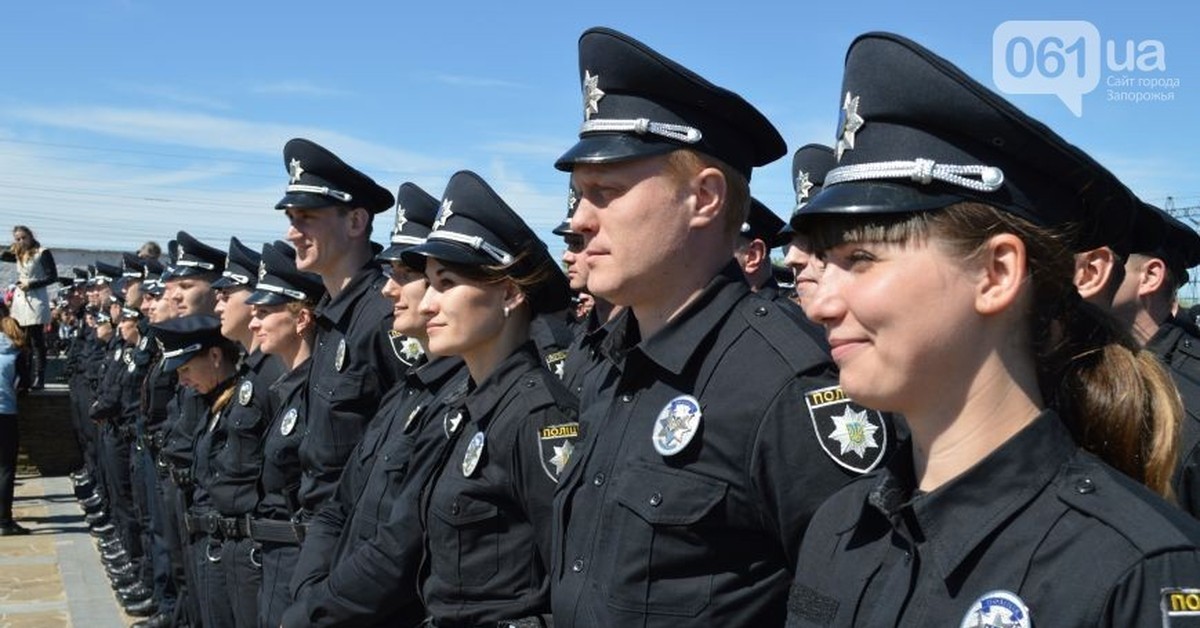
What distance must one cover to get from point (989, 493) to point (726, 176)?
4.51ft

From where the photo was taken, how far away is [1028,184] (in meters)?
2.04

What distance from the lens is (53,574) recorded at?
12023 millimetres

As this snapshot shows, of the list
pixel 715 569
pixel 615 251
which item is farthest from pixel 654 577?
pixel 615 251

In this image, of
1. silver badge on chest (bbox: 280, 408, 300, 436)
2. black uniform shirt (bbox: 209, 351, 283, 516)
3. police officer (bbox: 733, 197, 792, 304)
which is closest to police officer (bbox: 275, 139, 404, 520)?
silver badge on chest (bbox: 280, 408, 300, 436)

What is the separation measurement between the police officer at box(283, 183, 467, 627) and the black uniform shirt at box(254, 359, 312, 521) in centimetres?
91

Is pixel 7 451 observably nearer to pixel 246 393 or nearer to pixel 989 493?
pixel 246 393

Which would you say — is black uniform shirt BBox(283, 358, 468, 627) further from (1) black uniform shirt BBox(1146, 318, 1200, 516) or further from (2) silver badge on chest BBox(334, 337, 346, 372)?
(1) black uniform shirt BBox(1146, 318, 1200, 516)

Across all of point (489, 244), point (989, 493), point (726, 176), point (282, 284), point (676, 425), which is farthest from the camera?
point (282, 284)

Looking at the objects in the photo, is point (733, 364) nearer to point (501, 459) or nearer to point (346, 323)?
point (501, 459)

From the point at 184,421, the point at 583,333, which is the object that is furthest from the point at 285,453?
the point at 184,421

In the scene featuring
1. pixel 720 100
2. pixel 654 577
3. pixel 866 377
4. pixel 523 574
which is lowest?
pixel 523 574

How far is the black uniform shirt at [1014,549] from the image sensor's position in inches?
68.3

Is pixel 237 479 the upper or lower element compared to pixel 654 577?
lower

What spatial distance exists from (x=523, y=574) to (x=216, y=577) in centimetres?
374
